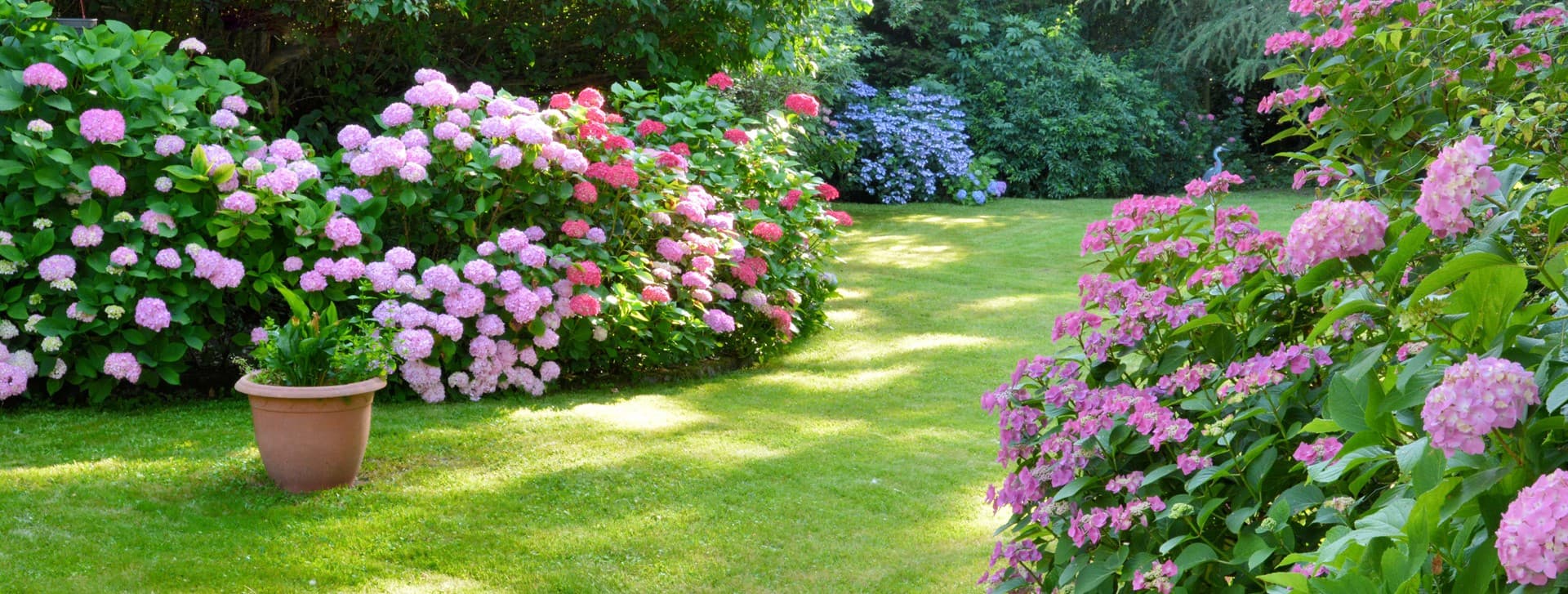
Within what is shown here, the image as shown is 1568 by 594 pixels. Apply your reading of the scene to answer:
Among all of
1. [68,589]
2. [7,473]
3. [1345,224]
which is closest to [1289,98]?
[1345,224]

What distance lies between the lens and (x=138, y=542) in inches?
133

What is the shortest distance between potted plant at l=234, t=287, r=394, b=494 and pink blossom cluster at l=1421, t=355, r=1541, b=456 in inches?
129

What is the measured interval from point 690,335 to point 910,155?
914 cm

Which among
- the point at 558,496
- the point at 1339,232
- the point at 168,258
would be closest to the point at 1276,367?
the point at 1339,232

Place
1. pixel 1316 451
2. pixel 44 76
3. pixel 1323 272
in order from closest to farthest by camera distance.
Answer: pixel 1323 272 < pixel 1316 451 < pixel 44 76

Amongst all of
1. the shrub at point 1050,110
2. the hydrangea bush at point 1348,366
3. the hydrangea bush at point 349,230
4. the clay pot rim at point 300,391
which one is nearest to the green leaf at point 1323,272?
the hydrangea bush at point 1348,366

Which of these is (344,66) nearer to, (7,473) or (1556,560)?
(7,473)

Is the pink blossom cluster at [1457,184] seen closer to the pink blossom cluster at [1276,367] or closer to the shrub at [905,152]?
the pink blossom cluster at [1276,367]

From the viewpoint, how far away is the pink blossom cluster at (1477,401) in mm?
1096

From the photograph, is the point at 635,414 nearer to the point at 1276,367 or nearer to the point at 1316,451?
the point at 1276,367

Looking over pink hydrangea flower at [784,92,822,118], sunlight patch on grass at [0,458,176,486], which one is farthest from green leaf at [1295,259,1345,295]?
pink hydrangea flower at [784,92,822,118]

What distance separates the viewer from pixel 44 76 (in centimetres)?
445

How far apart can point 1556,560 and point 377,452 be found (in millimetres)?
3913

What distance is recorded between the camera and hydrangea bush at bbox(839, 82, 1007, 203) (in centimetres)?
1428
